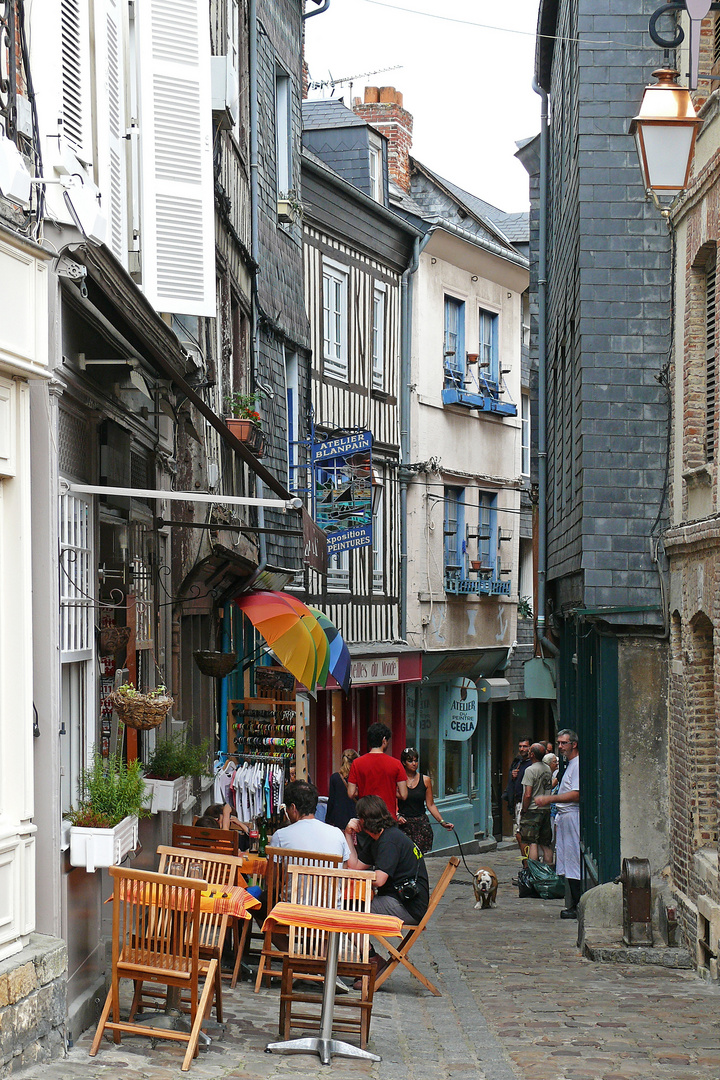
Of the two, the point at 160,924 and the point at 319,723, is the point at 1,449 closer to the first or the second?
the point at 160,924

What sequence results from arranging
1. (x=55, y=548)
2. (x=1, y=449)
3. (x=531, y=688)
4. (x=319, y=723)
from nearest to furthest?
(x=1, y=449), (x=55, y=548), (x=319, y=723), (x=531, y=688)

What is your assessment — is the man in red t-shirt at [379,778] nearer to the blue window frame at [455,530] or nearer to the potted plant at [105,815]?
the potted plant at [105,815]

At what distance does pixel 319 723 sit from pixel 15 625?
44.5 feet

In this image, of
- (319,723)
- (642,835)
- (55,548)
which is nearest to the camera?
(55,548)

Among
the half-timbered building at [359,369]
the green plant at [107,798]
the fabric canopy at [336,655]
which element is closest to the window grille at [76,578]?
the green plant at [107,798]

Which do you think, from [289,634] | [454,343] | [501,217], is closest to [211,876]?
[289,634]

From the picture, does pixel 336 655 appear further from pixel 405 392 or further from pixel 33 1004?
pixel 405 392

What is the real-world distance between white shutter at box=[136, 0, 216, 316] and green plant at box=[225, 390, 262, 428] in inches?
162

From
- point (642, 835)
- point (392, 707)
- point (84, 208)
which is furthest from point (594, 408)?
point (392, 707)

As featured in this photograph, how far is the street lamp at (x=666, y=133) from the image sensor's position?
776 cm

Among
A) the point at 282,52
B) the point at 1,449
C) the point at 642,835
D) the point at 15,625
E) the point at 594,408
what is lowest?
the point at 642,835

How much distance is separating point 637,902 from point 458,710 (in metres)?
12.4

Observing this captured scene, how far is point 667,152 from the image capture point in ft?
25.7

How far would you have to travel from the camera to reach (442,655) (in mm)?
22312
